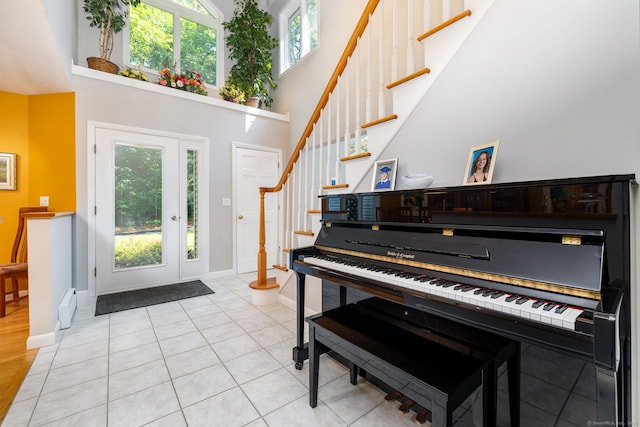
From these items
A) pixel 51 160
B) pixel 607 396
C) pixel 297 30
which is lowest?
pixel 607 396

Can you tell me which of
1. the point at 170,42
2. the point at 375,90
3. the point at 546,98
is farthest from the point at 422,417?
the point at 170,42

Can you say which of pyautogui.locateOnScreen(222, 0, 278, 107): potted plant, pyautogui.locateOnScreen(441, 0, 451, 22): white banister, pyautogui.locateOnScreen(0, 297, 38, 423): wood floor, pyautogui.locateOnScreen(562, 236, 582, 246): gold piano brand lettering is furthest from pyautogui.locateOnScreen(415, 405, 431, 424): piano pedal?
pyautogui.locateOnScreen(222, 0, 278, 107): potted plant

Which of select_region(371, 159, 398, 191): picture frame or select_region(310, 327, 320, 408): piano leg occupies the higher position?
select_region(371, 159, 398, 191): picture frame

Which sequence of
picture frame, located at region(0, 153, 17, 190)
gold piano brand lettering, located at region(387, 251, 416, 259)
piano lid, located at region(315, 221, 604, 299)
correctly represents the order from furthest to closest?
picture frame, located at region(0, 153, 17, 190) < gold piano brand lettering, located at region(387, 251, 416, 259) < piano lid, located at region(315, 221, 604, 299)

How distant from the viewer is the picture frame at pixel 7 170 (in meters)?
3.03

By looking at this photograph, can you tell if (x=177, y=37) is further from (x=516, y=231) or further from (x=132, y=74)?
(x=516, y=231)

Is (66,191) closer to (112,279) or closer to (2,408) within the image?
(112,279)

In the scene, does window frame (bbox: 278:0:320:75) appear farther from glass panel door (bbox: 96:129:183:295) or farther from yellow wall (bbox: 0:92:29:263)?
yellow wall (bbox: 0:92:29:263)

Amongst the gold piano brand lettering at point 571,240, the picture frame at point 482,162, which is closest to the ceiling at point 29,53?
the picture frame at point 482,162

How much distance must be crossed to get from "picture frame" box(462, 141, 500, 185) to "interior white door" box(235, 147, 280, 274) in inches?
125

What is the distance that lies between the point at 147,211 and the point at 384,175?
3174mm

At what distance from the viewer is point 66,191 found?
10.2 ft

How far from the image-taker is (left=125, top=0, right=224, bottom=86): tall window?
395cm

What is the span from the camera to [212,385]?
1.65 meters
